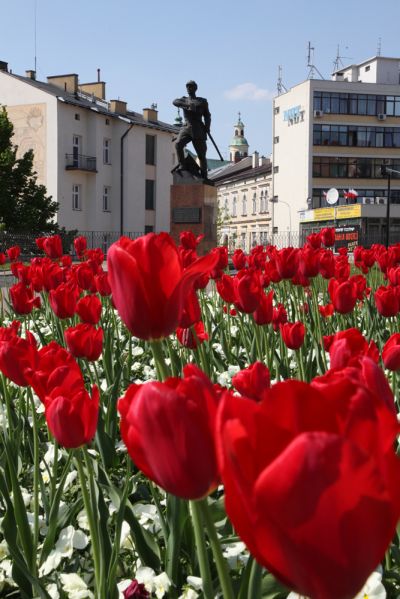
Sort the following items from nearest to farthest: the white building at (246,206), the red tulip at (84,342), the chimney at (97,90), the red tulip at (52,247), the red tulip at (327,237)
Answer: the red tulip at (84,342), the red tulip at (52,247), the red tulip at (327,237), the chimney at (97,90), the white building at (246,206)

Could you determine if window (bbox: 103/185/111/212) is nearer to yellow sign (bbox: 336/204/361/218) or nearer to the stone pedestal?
yellow sign (bbox: 336/204/361/218)

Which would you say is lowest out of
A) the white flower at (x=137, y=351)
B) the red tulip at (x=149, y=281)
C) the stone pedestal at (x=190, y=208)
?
the white flower at (x=137, y=351)

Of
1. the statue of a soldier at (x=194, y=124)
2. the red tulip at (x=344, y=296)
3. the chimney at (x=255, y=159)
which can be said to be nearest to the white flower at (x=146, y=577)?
the red tulip at (x=344, y=296)

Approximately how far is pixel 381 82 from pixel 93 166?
34.7 metres

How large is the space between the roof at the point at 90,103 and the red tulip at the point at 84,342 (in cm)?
3741

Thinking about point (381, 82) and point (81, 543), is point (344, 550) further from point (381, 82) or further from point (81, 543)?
point (381, 82)

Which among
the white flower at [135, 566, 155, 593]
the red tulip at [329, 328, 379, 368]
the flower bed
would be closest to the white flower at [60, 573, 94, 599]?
the flower bed

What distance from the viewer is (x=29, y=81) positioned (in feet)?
130

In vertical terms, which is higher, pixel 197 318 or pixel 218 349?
pixel 197 318

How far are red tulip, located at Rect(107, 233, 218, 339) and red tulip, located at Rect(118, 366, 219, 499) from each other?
393mm

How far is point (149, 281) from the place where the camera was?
110 centimetres

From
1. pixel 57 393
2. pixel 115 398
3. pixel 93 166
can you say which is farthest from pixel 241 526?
pixel 93 166

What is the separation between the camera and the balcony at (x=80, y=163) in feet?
130

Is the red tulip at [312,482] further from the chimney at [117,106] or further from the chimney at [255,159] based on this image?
the chimney at [255,159]
